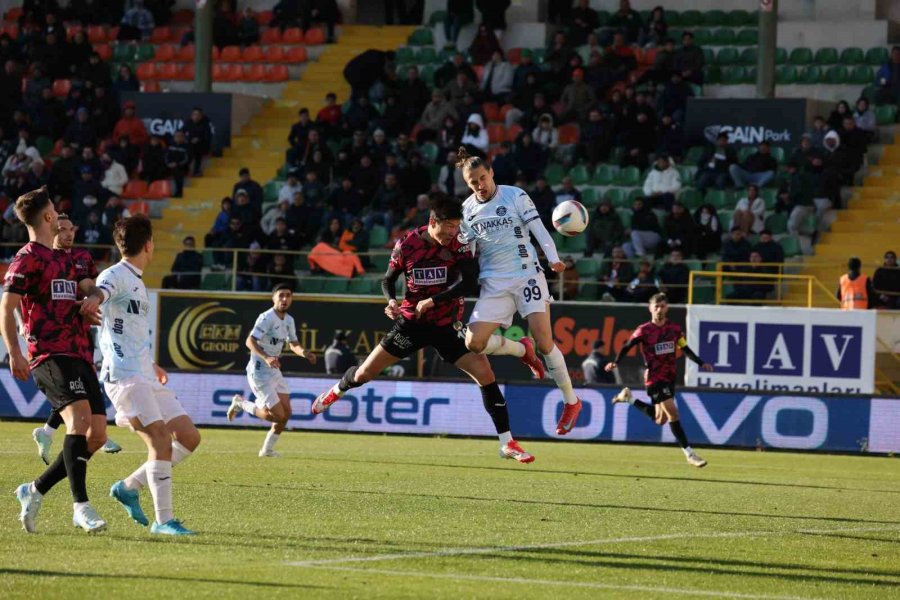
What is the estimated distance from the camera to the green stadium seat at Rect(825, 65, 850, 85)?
98.1 feet

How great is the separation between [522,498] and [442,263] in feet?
7.05

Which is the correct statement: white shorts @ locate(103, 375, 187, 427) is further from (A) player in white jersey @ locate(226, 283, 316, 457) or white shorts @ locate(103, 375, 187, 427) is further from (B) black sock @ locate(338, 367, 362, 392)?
(A) player in white jersey @ locate(226, 283, 316, 457)

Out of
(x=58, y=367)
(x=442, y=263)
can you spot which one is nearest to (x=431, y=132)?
(x=442, y=263)

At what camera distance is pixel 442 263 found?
13.1 metres

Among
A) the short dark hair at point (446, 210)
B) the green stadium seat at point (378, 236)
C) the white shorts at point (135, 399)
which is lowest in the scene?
the white shorts at point (135, 399)

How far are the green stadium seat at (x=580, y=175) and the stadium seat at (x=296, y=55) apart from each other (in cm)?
937

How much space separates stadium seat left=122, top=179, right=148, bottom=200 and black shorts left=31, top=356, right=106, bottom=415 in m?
22.9

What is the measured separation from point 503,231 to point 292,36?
23741mm

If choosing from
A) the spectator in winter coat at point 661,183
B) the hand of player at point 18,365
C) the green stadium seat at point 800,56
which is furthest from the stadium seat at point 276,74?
the hand of player at point 18,365

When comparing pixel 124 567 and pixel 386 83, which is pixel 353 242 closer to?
pixel 386 83

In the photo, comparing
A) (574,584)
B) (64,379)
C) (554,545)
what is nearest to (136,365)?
(64,379)

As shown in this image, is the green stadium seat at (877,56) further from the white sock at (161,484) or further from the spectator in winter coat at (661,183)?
the white sock at (161,484)

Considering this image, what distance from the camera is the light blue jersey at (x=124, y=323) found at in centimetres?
933

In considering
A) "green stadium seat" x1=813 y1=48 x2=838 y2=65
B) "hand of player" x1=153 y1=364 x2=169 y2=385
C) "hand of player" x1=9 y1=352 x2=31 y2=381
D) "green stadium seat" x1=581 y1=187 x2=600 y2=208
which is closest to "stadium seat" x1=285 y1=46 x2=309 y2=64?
"green stadium seat" x1=581 y1=187 x2=600 y2=208
